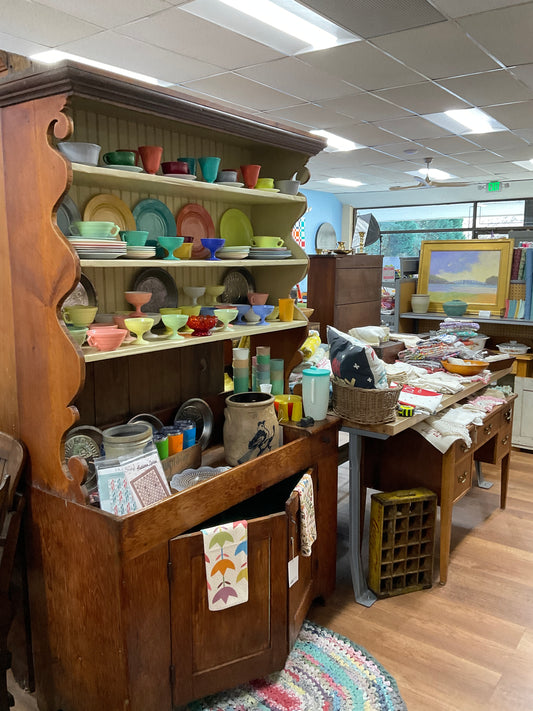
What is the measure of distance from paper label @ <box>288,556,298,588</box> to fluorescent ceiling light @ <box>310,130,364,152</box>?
5564 mm

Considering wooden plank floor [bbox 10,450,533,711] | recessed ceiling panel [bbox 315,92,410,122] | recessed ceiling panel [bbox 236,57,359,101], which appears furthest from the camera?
recessed ceiling panel [bbox 315,92,410,122]

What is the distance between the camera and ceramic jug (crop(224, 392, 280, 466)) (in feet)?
7.05

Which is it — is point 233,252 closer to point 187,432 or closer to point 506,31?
point 187,432

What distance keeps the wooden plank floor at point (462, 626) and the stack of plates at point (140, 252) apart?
1.53 metres

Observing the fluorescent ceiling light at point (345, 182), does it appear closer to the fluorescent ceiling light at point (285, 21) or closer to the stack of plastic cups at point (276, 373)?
the fluorescent ceiling light at point (285, 21)

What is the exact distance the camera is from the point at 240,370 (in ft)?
7.98

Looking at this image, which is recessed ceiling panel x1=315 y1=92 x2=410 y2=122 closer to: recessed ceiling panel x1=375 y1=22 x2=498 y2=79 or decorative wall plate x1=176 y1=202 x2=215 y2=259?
recessed ceiling panel x1=375 y1=22 x2=498 y2=79

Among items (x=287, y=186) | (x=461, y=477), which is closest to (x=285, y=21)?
(x=287, y=186)

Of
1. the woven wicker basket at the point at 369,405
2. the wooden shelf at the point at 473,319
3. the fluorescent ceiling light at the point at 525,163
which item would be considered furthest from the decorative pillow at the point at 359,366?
the fluorescent ceiling light at the point at 525,163

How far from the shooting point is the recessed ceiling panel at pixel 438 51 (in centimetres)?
372

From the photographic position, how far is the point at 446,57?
4.15m

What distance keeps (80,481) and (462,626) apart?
1719 mm

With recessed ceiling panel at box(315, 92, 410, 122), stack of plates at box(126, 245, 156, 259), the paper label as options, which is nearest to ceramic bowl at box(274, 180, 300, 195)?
stack of plates at box(126, 245, 156, 259)

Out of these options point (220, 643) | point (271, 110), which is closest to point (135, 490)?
point (220, 643)
